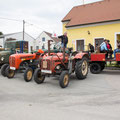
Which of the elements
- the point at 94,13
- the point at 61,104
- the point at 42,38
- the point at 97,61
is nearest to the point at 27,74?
the point at 61,104

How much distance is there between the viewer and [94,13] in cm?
1505

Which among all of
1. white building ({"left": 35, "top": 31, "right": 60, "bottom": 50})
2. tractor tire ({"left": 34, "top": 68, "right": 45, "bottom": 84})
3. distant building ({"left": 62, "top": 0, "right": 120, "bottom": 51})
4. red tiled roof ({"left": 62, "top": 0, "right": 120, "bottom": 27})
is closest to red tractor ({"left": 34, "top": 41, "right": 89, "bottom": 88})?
tractor tire ({"left": 34, "top": 68, "right": 45, "bottom": 84})

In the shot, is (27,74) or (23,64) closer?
(27,74)

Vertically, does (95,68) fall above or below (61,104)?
above

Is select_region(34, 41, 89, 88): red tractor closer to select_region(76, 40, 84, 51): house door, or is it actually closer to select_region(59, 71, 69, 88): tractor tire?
select_region(59, 71, 69, 88): tractor tire

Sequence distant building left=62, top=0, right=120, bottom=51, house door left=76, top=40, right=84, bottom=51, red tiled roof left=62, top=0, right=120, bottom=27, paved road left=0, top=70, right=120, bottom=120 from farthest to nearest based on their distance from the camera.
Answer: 1. house door left=76, top=40, right=84, bottom=51
2. red tiled roof left=62, top=0, right=120, bottom=27
3. distant building left=62, top=0, right=120, bottom=51
4. paved road left=0, top=70, right=120, bottom=120

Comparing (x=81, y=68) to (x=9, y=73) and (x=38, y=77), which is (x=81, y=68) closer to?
(x=38, y=77)

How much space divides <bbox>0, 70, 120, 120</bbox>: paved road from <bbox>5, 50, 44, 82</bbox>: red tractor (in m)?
1.47

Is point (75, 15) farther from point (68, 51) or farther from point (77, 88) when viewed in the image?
point (77, 88)

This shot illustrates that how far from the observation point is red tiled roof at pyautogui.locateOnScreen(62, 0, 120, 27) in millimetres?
13757

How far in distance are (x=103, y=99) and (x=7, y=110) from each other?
101 inches

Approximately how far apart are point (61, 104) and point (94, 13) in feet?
42.0

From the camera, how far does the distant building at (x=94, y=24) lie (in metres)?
13.3

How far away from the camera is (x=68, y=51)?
7105 millimetres
